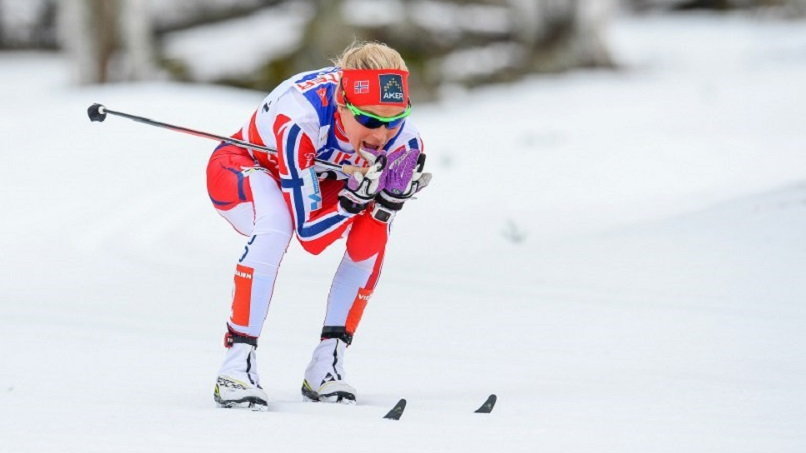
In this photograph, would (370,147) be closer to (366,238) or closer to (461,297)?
(366,238)

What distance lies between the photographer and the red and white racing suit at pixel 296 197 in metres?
4.40

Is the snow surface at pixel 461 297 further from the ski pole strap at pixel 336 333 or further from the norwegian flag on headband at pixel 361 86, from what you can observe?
the norwegian flag on headband at pixel 361 86

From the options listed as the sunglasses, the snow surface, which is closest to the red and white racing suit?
the sunglasses

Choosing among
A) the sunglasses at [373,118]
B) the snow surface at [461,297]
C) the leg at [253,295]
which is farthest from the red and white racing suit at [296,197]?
the snow surface at [461,297]

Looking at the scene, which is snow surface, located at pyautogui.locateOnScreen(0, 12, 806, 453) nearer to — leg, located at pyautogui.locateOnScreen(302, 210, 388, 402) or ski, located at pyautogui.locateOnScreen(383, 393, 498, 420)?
ski, located at pyautogui.locateOnScreen(383, 393, 498, 420)

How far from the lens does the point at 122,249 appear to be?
872 cm

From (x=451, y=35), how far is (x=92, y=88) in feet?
26.6

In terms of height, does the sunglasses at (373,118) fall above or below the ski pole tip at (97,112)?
below

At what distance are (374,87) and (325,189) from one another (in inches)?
23.5

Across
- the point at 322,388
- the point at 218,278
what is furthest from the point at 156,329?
the point at 322,388

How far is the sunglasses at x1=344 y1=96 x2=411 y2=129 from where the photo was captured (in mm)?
4355

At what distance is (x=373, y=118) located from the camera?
14.3 feet

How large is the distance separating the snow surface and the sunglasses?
995mm

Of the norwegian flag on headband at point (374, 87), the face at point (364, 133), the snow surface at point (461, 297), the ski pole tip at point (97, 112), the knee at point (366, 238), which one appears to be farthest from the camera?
the ski pole tip at point (97, 112)
